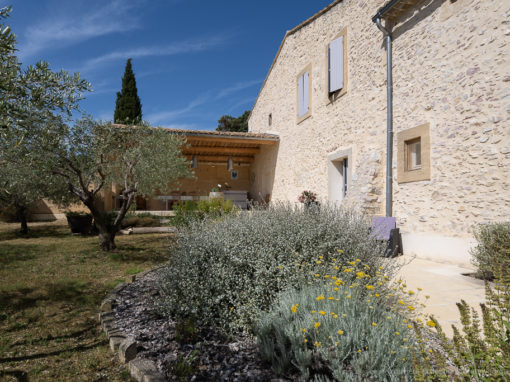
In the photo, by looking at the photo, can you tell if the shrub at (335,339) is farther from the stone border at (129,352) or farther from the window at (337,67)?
the window at (337,67)

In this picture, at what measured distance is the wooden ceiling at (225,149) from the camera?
12672 millimetres

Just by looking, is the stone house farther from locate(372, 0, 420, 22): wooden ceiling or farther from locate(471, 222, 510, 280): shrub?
locate(471, 222, 510, 280): shrub

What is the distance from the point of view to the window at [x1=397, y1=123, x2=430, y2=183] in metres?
5.71

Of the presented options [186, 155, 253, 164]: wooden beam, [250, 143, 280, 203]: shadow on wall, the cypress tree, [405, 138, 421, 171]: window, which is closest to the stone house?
[405, 138, 421, 171]: window

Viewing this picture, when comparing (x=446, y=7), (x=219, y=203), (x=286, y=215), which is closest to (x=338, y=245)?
(x=286, y=215)

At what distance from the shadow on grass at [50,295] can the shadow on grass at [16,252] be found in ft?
6.13

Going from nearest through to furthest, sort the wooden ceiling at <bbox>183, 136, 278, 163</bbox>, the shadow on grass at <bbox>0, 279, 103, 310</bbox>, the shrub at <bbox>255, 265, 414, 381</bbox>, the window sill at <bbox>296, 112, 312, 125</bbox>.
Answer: the shrub at <bbox>255, 265, 414, 381</bbox>, the shadow on grass at <bbox>0, 279, 103, 310</bbox>, the window sill at <bbox>296, 112, 312, 125</bbox>, the wooden ceiling at <bbox>183, 136, 278, 163</bbox>

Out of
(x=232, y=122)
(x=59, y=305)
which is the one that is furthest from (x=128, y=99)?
(x=59, y=305)

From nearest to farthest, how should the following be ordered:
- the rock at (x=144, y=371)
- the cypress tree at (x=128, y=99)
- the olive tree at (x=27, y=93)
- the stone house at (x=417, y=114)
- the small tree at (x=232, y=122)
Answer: the rock at (x=144, y=371), the olive tree at (x=27, y=93), the stone house at (x=417, y=114), the cypress tree at (x=128, y=99), the small tree at (x=232, y=122)

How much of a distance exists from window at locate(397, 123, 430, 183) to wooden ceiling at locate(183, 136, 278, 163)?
700 cm

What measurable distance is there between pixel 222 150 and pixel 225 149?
0.51ft

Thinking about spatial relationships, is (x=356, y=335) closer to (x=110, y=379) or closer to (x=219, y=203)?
(x=110, y=379)

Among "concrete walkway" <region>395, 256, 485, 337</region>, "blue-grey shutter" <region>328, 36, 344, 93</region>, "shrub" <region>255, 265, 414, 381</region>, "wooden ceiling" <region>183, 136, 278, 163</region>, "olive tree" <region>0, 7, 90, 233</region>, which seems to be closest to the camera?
"shrub" <region>255, 265, 414, 381</region>

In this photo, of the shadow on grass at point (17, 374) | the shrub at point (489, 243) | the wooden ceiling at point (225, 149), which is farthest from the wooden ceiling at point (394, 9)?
the shadow on grass at point (17, 374)
